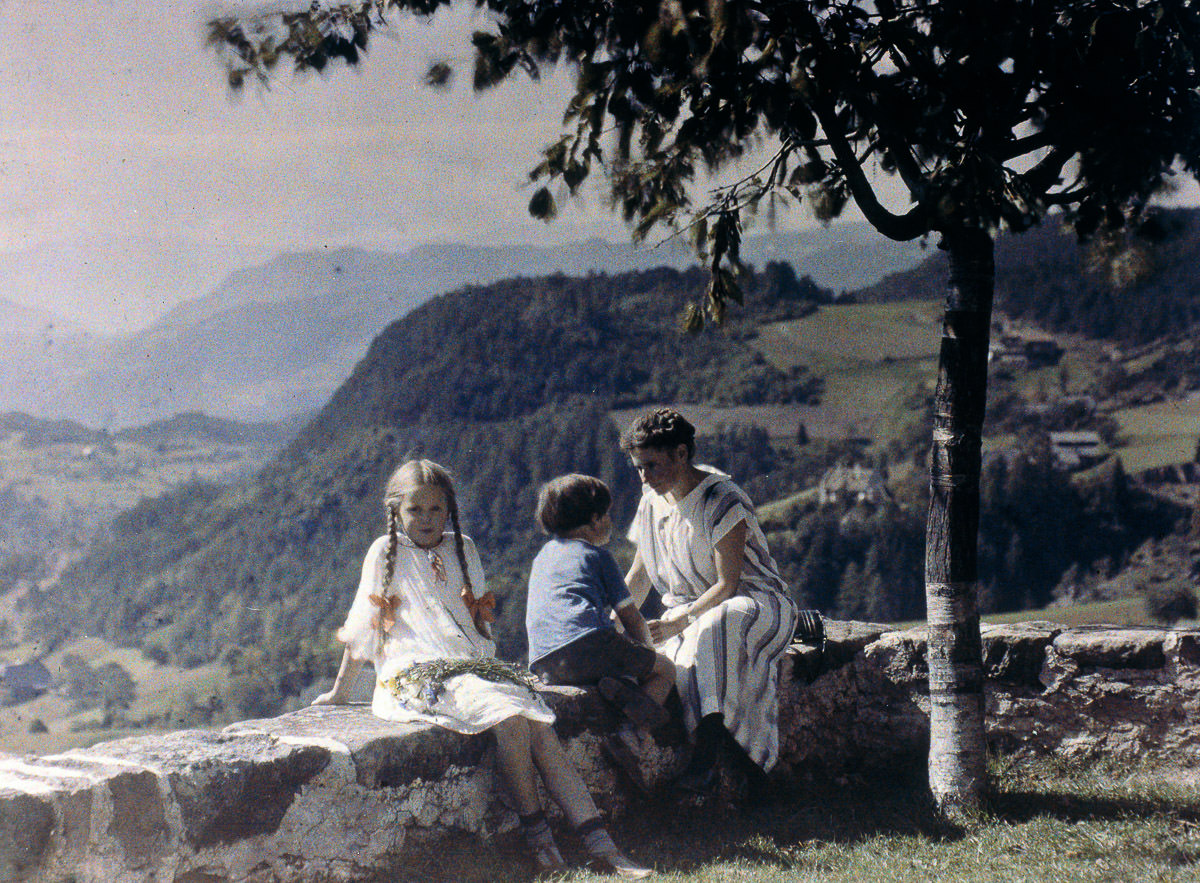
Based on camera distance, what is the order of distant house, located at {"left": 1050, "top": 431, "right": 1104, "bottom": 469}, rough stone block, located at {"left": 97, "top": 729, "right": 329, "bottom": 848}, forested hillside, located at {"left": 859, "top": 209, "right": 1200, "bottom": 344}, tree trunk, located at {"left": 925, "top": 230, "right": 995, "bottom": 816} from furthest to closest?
1. forested hillside, located at {"left": 859, "top": 209, "right": 1200, "bottom": 344}
2. distant house, located at {"left": 1050, "top": 431, "right": 1104, "bottom": 469}
3. tree trunk, located at {"left": 925, "top": 230, "right": 995, "bottom": 816}
4. rough stone block, located at {"left": 97, "top": 729, "right": 329, "bottom": 848}

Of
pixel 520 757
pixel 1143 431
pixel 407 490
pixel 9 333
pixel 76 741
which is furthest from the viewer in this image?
pixel 9 333

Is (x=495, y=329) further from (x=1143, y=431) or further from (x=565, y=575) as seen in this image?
(x=565, y=575)

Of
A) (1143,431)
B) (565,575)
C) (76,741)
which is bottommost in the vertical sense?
(76,741)

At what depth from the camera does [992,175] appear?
3.91 metres

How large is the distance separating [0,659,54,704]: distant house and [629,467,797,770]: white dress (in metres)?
77.5

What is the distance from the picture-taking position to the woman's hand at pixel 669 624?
14.9ft

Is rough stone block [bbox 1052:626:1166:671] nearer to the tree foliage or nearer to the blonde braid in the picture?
the tree foliage

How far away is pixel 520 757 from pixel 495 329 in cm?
10512

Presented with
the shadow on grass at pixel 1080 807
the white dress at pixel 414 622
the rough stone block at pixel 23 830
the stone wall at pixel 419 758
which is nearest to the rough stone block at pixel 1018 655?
the stone wall at pixel 419 758

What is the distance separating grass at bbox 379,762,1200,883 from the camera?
3.58m

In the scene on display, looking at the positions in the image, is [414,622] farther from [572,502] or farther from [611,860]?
[611,860]

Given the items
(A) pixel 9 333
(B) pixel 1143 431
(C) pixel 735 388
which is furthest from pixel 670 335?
(A) pixel 9 333

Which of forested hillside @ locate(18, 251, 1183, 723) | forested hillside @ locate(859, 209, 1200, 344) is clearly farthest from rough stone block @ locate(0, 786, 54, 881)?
forested hillside @ locate(859, 209, 1200, 344)

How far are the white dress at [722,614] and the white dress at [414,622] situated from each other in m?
0.77
